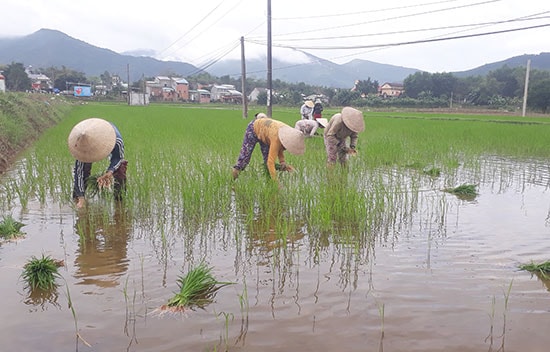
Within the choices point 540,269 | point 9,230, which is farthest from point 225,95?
point 540,269

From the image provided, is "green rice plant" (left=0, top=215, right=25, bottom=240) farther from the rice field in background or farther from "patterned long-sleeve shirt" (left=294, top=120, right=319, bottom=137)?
"patterned long-sleeve shirt" (left=294, top=120, right=319, bottom=137)

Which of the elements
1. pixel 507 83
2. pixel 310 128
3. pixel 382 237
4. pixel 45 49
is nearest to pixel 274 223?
pixel 382 237

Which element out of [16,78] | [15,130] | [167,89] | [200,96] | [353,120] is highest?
[167,89]

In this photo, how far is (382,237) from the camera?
11.3 feet

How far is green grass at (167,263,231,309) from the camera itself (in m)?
2.22

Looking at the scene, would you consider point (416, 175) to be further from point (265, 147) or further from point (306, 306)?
point (306, 306)

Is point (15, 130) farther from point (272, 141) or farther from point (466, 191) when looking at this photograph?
point (466, 191)

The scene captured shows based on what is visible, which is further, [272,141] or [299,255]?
[272,141]

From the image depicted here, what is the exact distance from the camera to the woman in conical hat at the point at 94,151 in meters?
3.51

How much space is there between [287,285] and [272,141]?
2188mm

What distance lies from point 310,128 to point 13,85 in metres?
43.7

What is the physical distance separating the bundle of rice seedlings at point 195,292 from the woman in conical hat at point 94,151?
168 cm

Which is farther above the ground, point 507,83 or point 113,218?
point 507,83

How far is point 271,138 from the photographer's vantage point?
14.9ft
